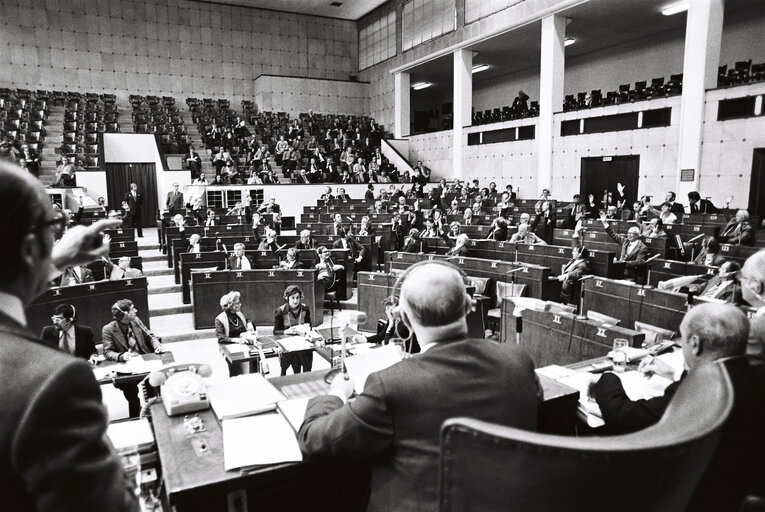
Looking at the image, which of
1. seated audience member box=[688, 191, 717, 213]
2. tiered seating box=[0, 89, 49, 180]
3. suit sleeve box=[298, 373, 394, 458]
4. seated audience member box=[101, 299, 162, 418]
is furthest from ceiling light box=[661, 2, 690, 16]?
tiered seating box=[0, 89, 49, 180]

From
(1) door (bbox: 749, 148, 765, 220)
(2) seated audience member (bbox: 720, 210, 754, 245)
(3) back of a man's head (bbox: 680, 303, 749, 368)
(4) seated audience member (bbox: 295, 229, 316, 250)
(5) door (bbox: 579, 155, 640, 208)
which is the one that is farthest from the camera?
(5) door (bbox: 579, 155, 640, 208)

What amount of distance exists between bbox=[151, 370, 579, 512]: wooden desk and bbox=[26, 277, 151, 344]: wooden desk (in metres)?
6.56

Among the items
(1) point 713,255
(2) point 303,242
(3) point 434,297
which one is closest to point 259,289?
(2) point 303,242

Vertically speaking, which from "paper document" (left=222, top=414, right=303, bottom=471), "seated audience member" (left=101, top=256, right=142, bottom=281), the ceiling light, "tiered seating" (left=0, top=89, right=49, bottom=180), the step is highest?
the ceiling light

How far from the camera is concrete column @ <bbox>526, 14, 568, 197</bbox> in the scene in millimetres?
17078

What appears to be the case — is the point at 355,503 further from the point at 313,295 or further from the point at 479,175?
the point at 479,175

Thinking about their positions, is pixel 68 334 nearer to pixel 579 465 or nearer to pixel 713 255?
pixel 579 465

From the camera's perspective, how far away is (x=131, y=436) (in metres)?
2.11

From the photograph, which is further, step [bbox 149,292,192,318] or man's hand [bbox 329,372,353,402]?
step [bbox 149,292,192,318]

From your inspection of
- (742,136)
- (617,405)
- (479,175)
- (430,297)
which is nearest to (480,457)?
(430,297)

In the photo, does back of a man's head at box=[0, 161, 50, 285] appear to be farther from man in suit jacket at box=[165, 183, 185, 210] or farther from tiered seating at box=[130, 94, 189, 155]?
tiered seating at box=[130, 94, 189, 155]

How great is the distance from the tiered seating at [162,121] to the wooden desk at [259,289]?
11589mm

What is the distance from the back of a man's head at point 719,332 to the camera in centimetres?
182

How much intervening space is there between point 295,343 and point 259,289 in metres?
4.13
